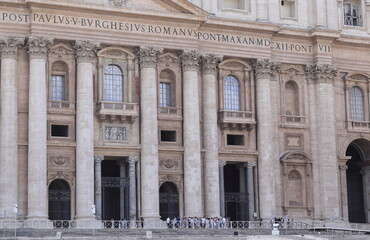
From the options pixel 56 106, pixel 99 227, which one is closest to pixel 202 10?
pixel 56 106

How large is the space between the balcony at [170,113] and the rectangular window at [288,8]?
482 inches

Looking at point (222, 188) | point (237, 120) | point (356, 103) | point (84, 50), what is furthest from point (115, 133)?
point (356, 103)

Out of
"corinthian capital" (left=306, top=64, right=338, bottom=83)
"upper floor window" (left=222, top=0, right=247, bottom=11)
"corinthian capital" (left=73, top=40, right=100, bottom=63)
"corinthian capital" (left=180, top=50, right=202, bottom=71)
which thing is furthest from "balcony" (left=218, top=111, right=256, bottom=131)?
"corinthian capital" (left=73, top=40, right=100, bottom=63)

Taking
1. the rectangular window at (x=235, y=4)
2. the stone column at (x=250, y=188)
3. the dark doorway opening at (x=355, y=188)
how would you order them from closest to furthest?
the stone column at (x=250, y=188)
the rectangular window at (x=235, y=4)
the dark doorway opening at (x=355, y=188)

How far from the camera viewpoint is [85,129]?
60.7 metres

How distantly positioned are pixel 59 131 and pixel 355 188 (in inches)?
1012

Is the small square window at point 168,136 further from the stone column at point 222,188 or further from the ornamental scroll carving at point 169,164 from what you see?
the stone column at point 222,188

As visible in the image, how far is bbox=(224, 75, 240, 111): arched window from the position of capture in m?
67.0

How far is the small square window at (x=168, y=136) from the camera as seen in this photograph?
212 ft

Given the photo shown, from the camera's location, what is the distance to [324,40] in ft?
230

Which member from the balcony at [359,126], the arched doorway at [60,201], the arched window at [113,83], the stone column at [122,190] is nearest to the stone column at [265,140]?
the balcony at [359,126]

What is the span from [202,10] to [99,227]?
1660cm

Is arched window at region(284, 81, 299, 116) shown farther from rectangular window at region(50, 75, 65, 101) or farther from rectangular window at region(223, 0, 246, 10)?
rectangular window at region(50, 75, 65, 101)

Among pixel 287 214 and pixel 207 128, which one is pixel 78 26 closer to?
pixel 207 128
